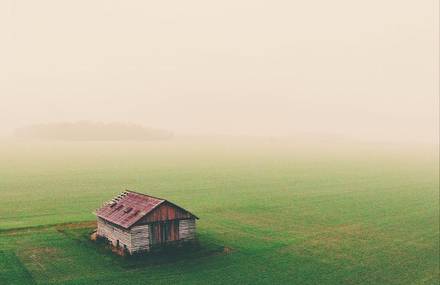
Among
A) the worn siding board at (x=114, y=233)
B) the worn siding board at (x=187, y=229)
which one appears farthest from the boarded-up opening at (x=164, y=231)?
the worn siding board at (x=114, y=233)

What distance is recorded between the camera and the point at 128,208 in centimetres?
3897

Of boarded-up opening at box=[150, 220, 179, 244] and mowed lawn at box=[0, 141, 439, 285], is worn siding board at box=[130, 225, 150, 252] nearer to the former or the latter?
boarded-up opening at box=[150, 220, 179, 244]

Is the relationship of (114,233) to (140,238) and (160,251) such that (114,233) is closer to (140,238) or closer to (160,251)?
(140,238)

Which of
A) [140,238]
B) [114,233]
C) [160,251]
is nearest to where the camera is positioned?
[140,238]

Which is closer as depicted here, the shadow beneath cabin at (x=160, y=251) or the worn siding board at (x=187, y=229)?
the shadow beneath cabin at (x=160, y=251)

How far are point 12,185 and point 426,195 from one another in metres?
62.2

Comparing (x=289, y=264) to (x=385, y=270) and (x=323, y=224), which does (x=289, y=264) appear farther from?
(x=323, y=224)

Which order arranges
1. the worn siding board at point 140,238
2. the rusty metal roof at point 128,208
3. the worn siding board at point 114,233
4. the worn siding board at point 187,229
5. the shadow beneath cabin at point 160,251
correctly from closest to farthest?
the shadow beneath cabin at point 160,251, the worn siding board at point 140,238, the worn siding board at point 114,233, the rusty metal roof at point 128,208, the worn siding board at point 187,229

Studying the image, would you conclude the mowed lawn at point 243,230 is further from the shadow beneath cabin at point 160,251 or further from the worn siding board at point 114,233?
→ the worn siding board at point 114,233

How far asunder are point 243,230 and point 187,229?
8.80 m

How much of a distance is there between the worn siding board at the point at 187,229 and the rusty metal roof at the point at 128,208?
9.77 feet

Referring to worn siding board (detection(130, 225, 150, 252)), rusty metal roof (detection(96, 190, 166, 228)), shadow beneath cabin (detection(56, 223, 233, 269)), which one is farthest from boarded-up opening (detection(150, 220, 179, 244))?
rusty metal roof (detection(96, 190, 166, 228))

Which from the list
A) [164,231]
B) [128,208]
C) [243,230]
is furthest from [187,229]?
[243,230]

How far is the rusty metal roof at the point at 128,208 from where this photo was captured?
36.7 m
